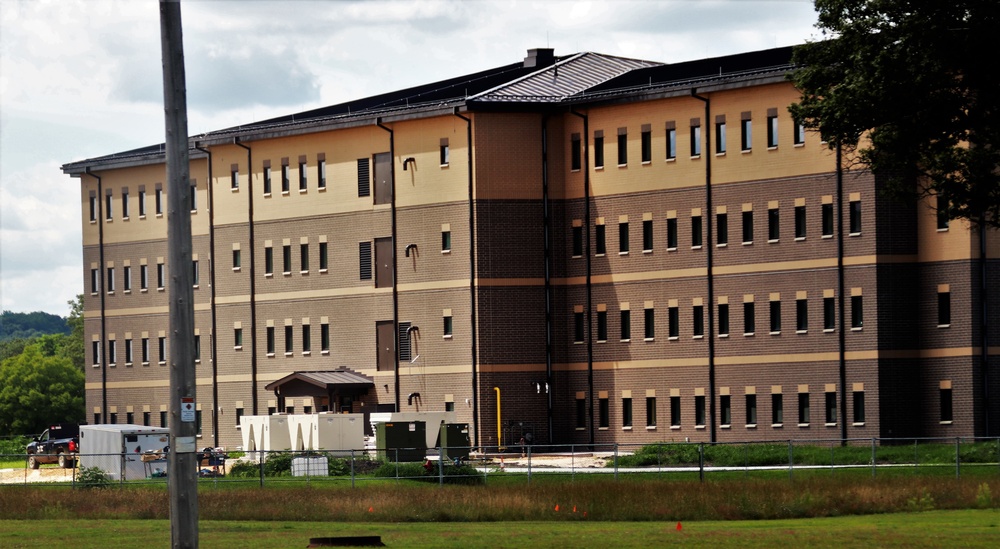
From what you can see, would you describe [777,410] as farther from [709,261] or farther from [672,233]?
[672,233]

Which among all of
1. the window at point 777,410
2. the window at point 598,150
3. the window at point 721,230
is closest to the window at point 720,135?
the window at point 721,230

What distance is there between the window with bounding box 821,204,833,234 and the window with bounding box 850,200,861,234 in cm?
89

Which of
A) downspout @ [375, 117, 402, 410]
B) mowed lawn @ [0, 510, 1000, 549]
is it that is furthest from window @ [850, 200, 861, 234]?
mowed lawn @ [0, 510, 1000, 549]

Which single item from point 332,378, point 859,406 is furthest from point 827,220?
point 332,378

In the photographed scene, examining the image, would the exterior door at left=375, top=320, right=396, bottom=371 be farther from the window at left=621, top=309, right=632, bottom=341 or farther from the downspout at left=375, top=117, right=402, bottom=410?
the window at left=621, top=309, right=632, bottom=341

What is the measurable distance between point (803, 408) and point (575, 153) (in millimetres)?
15346

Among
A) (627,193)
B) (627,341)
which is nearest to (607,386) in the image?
(627,341)

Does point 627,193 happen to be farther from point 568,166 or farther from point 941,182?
point 941,182

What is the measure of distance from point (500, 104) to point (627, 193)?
6.70m

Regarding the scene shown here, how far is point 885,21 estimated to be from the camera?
46.7 metres

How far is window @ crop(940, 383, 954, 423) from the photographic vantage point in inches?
2596

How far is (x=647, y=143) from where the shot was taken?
239 feet

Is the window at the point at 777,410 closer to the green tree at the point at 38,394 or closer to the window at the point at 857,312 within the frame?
the window at the point at 857,312

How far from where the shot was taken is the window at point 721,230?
70.9 meters
